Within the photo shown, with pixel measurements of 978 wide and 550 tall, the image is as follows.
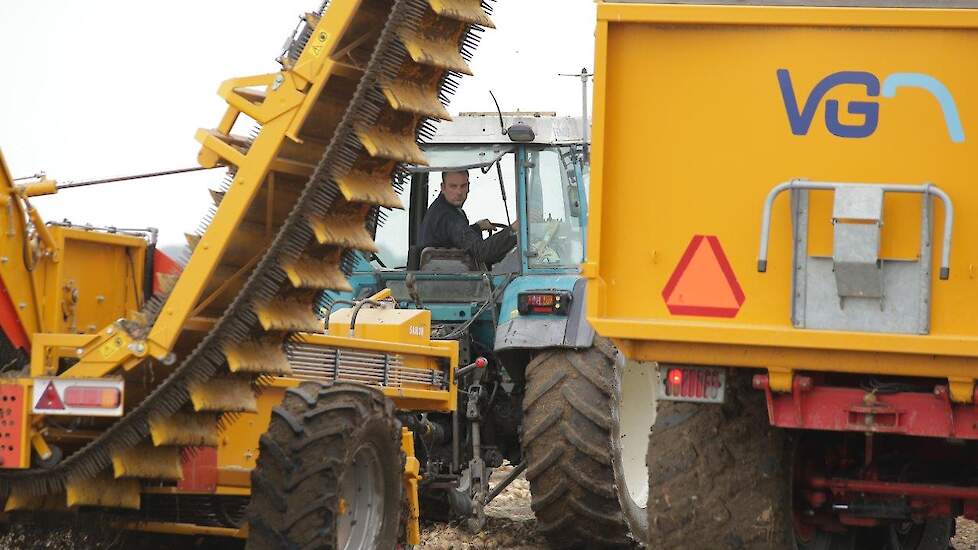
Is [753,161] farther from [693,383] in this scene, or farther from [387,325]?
[387,325]

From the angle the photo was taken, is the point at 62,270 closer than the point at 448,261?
Yes

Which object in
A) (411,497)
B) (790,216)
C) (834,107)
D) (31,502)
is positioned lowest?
(411,497)

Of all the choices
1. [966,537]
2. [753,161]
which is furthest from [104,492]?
[966,537]

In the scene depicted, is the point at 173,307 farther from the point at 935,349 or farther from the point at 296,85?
the point at 935,349

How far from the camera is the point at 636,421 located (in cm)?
990

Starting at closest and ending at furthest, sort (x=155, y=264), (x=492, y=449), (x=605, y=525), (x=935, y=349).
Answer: (x=935, y=349)
(x=155, y=264)
(x=605, y=525)
(x=492, y=449)

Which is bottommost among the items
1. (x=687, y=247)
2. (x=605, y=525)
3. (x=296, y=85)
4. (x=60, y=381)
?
(x=605, y=525)

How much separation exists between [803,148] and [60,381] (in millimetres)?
2871

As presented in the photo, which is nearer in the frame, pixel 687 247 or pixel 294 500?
pixel 687 247

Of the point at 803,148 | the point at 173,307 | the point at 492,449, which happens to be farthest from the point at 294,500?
the point at 492,449

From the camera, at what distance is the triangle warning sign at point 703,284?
5.93 metres

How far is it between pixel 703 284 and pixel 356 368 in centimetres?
298

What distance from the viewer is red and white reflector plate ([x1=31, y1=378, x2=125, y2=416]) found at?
642cm

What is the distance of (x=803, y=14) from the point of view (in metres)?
5.92
